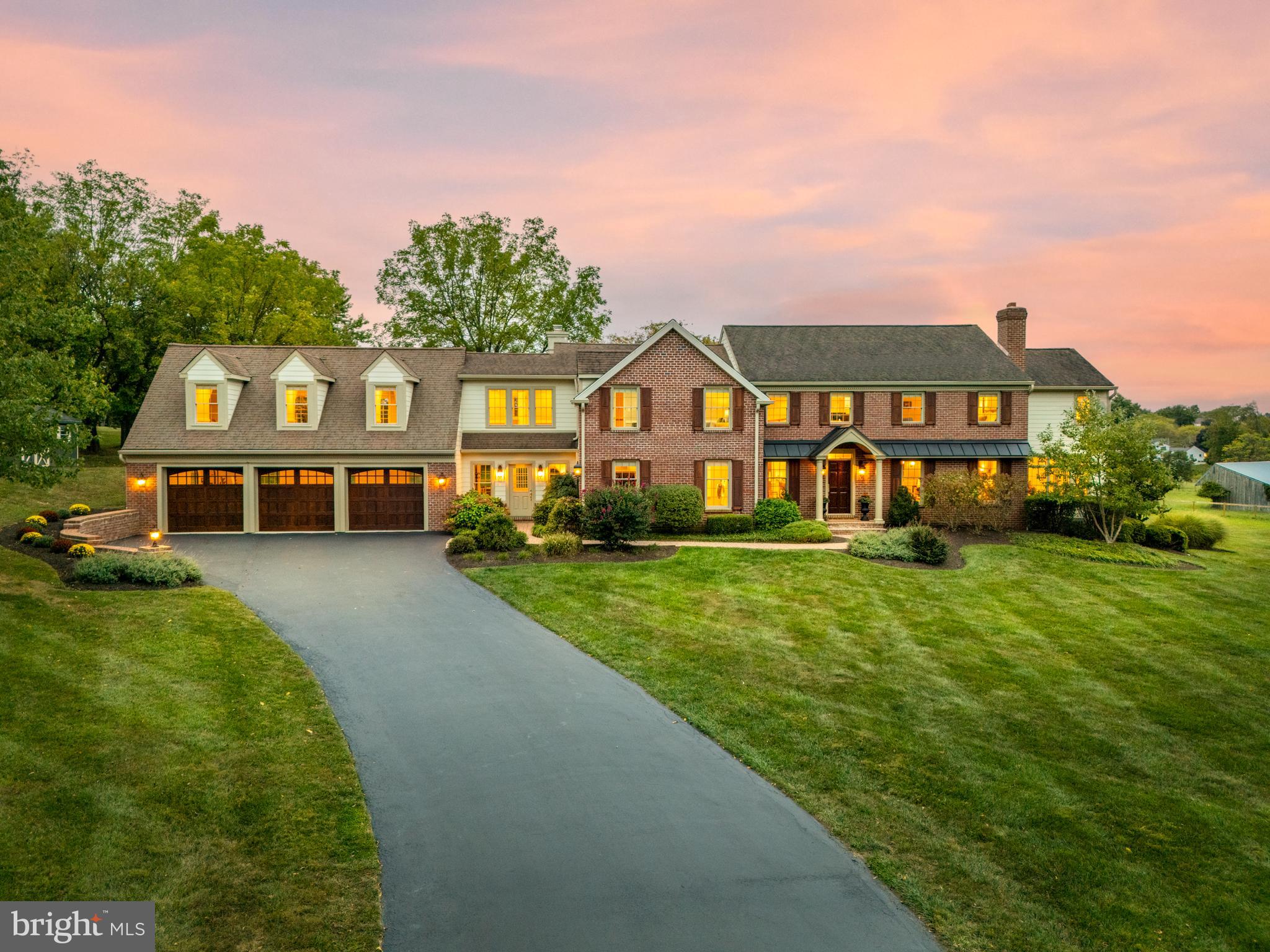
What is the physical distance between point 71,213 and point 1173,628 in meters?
46.5

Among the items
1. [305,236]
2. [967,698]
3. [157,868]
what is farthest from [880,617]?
[305,236]

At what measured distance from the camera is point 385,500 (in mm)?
23344

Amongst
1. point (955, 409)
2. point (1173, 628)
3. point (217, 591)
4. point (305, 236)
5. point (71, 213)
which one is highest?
point (305, 236)

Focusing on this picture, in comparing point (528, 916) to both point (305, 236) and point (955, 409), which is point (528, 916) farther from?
point (305, 236)

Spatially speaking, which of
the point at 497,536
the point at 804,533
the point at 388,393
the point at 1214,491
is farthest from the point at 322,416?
Result: the point at 1214,491

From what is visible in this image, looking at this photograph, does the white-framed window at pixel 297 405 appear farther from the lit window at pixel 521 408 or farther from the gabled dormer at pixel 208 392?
the lit window at pixel 521 408

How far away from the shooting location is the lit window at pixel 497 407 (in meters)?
25.8

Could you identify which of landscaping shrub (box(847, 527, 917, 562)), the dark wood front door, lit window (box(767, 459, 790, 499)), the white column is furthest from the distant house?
landscaping shrub (box(847, 527, 917, 562))

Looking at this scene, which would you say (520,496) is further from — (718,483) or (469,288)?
(469,288)

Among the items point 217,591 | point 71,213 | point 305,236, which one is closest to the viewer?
point 217,591

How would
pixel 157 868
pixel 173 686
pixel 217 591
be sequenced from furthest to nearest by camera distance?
pixel 217 591
pixel 173 686
pixel 157 868

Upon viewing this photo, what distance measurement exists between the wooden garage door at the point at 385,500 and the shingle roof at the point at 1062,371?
2563 centimetres

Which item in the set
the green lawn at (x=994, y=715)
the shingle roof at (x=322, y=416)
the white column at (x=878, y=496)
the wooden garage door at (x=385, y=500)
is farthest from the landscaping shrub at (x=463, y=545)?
the white column at (x=878, y=496)

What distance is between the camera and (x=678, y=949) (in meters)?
4.57
